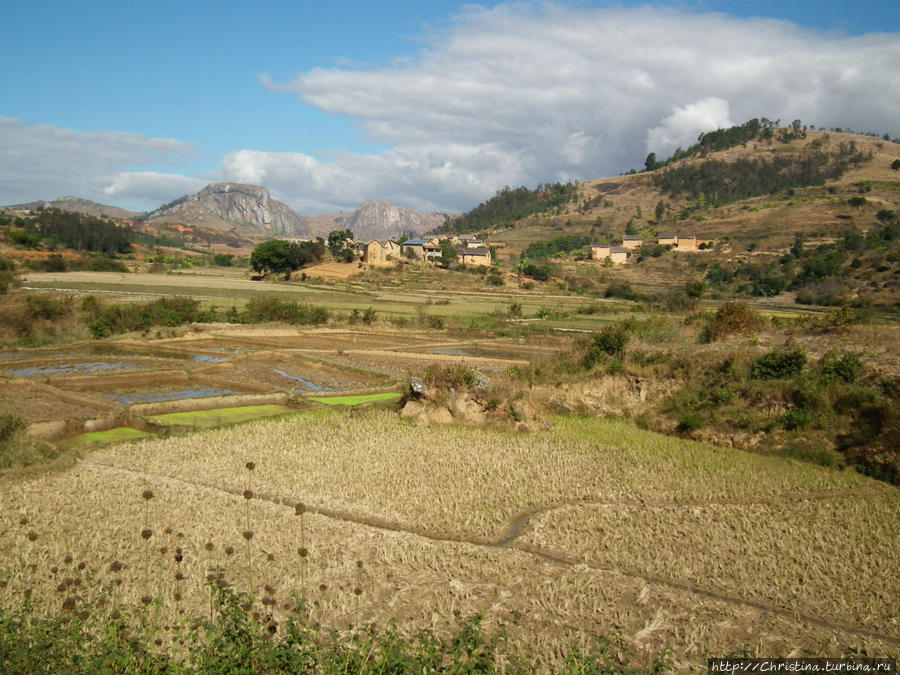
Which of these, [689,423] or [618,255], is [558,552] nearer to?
[689,423]

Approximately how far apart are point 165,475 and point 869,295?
51469 millimetres

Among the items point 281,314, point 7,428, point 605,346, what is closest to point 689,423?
point 605,346

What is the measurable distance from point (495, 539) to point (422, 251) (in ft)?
294

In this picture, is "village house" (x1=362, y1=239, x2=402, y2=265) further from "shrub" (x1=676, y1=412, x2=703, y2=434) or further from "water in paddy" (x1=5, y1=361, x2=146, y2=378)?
"shrub" (x1=676, y1=412, x2=703, y2=434)

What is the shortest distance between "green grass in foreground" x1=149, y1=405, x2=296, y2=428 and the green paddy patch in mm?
754

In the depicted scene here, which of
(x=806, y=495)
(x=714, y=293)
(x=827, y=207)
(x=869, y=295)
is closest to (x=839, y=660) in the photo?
(x=806, y=495)

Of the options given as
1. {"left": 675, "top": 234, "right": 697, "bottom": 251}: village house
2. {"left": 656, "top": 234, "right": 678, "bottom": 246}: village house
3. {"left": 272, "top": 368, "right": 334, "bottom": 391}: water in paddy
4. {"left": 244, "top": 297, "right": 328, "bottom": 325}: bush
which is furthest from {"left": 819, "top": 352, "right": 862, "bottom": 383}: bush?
{"left": 656, "top": 234, "right": 678, "bottom": 246}: village house

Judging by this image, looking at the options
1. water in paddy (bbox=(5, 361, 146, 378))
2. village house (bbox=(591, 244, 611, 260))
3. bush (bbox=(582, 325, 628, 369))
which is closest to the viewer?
bush (bbox=(582, 325, 628, 369))

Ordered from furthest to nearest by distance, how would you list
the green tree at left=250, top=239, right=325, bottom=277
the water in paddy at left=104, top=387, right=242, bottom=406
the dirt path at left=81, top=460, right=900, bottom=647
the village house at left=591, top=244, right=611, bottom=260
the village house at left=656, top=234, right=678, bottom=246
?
the village house at left=591, top=244, right=611, bottom=260
the village house at left=656, top=234, right=678, bottom=246
the green tree at left=250, top=239, right=325, bottom=277
the water in paddy at left=104, top=387, right=242, bottom=406
the dirt path at left=81, top=460, right=900, bottom=647

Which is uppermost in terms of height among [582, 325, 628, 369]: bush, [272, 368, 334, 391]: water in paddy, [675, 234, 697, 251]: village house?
[675, 234, 697, 251]: village house

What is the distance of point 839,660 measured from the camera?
671 cm

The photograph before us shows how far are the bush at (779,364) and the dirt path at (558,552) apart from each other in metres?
5.07

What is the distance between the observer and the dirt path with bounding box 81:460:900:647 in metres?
7.79

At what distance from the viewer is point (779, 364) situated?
57.7 feet
